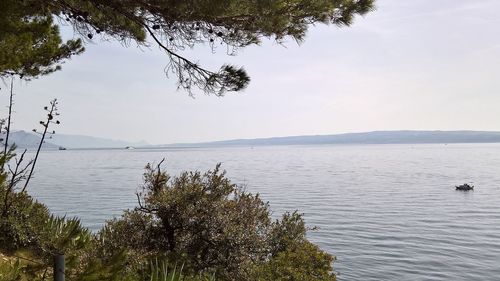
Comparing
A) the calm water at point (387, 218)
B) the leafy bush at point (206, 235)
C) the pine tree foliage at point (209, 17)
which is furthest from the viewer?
the calm water at point (387, 218)

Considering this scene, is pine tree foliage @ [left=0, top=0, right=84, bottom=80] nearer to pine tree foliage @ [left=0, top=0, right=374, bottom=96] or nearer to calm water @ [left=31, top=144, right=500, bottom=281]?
pine tree foliage @ [left=0, top=0, right=374, bottom=96]

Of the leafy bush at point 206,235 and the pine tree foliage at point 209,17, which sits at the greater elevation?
the pine tree foliage at point 209,17

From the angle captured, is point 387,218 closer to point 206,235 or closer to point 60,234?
point 206,235

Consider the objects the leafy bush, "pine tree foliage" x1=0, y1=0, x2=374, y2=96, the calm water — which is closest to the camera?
"pine tree foliage" x1=0, y1=0, x2=374, y2=96

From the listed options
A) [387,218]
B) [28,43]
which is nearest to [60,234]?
[28,43]

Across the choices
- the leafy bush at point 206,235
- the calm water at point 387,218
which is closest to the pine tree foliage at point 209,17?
the leafy bush at point 206,235

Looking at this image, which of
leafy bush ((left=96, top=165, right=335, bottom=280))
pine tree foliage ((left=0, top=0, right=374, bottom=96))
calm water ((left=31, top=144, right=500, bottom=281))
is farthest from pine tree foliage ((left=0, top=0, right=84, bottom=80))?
calm water ((left=31, top=144, right=500, bottom=281))

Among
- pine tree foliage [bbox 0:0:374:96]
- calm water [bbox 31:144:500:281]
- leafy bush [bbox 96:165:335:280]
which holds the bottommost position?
calm water [bbox 31:144:500:281]

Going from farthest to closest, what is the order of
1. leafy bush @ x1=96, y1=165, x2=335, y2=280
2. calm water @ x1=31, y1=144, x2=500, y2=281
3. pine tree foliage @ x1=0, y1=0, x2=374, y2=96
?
calm water @ x1=31, y1=144, x2=500, y2=281
leafy bush @ x1=96, y1=165, x2=335, y2=280
pine tree foliage @ x1=0, y1=0, x2=374, y2=96

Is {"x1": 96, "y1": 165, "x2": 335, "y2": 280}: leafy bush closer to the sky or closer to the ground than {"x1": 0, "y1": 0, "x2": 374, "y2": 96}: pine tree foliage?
closer to the ground

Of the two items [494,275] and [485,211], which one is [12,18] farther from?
[485,211]

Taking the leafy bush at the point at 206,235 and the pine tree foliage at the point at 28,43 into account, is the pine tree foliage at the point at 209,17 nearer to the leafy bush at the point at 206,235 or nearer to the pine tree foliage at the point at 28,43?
the pine tree foliage at the point at 28,43

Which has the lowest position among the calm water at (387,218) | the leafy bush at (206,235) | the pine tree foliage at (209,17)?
the calm water at (387,218)

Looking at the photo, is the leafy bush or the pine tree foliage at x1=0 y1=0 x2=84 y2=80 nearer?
the pine tree foliage at x1=0 y1=0 x2=84 y2=80
